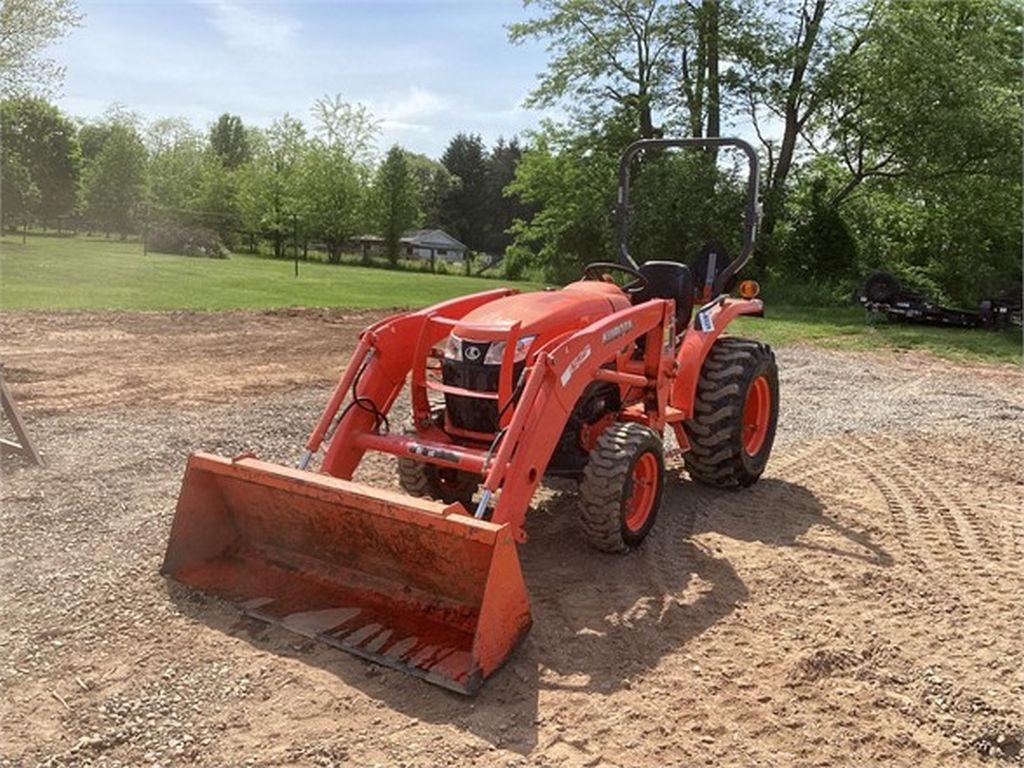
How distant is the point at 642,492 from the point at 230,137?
86.2 m

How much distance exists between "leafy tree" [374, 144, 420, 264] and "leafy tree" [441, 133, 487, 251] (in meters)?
9.45

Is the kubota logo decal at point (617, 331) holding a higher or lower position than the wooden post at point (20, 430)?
higher

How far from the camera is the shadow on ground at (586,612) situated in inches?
136

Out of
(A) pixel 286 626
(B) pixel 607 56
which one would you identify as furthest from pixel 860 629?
(B) pixel 607 56

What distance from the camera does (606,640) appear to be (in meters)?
3.99

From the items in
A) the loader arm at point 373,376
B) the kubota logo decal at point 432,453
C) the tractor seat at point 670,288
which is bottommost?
the kubota logo decal at point 432,453

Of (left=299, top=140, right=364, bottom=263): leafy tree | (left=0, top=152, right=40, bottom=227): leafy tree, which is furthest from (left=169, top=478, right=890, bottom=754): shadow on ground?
(left=299, top=140, right=364, bottom=263): leafy tree

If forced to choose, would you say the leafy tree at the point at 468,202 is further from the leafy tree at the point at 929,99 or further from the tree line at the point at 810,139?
the leafy tree at the point at 929,99

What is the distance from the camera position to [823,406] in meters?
9.77

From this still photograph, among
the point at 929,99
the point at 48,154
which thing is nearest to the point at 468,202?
the point at 48,154

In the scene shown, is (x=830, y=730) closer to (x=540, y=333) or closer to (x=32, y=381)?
(x=540, y=333)

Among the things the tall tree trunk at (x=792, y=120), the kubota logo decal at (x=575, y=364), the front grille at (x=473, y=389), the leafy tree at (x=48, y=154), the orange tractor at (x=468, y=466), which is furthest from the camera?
the leafy tree at (x=48, y=154)

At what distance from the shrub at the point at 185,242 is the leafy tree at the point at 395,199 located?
461 inches

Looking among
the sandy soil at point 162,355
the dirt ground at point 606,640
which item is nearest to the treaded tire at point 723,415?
the dirt ground at point 606,640
